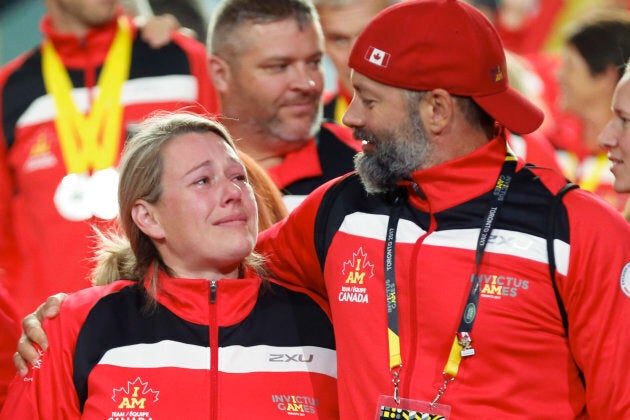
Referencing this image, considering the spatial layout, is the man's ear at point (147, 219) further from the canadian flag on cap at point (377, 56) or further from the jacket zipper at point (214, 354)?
the canadian flag on cap at point (377, 56)

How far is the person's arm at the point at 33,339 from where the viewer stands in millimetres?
3459

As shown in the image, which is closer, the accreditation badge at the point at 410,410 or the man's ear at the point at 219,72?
the accreditation badge at the point at 410,410

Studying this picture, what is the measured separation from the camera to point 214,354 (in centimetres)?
345

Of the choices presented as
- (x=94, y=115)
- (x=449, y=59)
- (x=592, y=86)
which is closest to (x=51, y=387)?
(x=449, y=59)

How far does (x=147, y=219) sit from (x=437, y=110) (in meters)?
0.91

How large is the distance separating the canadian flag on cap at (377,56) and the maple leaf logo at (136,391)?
1.07m

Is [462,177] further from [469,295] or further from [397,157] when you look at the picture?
[469,295]

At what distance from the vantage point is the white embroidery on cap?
3.13 m

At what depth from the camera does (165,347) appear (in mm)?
3453

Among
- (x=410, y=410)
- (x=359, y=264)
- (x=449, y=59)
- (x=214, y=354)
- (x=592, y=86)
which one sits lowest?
(x=410, y=410)

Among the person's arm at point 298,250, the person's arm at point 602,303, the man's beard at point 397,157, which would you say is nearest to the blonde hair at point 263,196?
the person's arm at point 298,250

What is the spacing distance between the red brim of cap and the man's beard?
0.61 ft

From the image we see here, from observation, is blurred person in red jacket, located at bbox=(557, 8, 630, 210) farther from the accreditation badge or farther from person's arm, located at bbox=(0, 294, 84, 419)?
person's arm, located at bbox=(0, 294, 84, 419)

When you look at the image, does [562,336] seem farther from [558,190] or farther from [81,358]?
[81,358]
